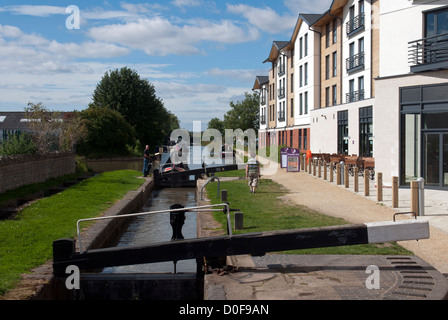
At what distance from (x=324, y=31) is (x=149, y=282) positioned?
1346 inches

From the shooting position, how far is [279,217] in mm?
11805

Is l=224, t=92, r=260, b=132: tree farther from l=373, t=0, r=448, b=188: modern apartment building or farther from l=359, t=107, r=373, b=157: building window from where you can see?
l=373, t=0, r=448, b=188: modern apartment building

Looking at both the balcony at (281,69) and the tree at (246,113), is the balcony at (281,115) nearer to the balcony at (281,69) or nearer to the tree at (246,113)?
the balcony at (281,69)

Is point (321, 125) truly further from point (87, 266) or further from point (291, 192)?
point (87, 266)

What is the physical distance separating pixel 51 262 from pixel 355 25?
27.7m

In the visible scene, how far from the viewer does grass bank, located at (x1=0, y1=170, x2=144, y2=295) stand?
770 centimetres

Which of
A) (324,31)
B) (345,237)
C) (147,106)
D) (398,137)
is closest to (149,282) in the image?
(345,237)

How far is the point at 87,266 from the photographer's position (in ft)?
24.0

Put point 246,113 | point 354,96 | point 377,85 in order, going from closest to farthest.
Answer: point 377,85 → point 354,96 → point 246,113

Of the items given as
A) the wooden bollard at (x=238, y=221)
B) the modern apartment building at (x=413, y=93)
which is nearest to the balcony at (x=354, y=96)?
the modern apartment building at (x=413, y=93)

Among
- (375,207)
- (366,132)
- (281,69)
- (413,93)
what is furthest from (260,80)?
(375,207)

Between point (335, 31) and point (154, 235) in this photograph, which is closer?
point (154, 235)

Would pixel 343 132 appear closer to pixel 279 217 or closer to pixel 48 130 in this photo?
pixel 48 130

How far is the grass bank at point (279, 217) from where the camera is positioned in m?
8.41
